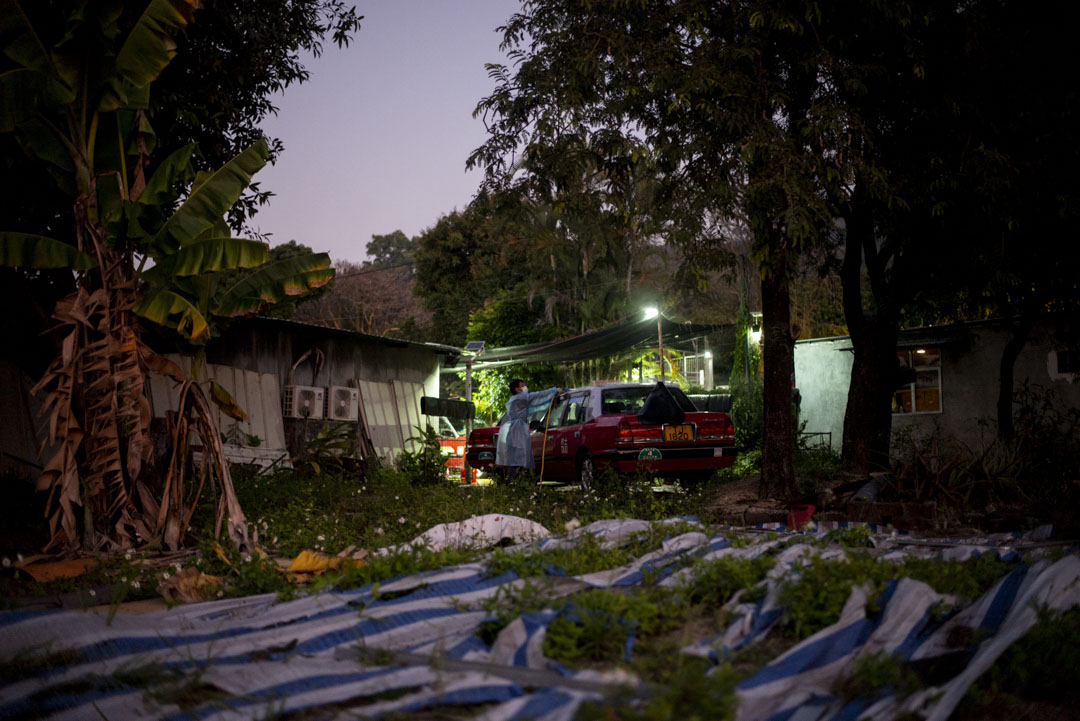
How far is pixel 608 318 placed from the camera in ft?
110

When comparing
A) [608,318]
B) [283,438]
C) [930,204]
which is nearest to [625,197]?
[930,204]

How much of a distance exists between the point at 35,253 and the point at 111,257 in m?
0.72

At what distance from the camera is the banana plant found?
743 cm

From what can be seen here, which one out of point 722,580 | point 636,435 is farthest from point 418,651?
point 636,435

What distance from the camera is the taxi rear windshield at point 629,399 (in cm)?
1291

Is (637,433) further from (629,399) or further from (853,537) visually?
(853,537)

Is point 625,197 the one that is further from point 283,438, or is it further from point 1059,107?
point 283,438

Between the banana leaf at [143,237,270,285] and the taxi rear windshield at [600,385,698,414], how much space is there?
6.40m

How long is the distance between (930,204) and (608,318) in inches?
920

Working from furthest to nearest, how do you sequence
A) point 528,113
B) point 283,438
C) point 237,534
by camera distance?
point 283,438 < point 528,113 < point 237,534

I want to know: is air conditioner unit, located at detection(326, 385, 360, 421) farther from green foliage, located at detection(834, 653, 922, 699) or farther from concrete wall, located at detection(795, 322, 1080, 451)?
green foliage, located at detection(834, 653, 922, 699)

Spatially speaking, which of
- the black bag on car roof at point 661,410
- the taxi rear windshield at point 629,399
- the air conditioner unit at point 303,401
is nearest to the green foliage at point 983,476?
the black bag on car roof at point 661,410

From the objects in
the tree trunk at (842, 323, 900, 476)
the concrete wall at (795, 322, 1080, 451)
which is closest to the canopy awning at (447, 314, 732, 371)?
the concrete wall at (795, 322, 1080, 451)

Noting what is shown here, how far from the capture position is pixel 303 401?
15875 millimetres
